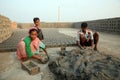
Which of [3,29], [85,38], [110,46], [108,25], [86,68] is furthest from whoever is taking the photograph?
[108,25]

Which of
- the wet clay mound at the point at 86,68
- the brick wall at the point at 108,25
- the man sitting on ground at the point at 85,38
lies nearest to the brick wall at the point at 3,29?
the man sitting on ground at the point at 85,38

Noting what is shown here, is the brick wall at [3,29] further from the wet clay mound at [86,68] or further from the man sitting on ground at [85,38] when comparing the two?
the wet clay mound at [86,68]

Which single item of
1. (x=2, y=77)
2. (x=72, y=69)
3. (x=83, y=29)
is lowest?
(x=2, y=77)

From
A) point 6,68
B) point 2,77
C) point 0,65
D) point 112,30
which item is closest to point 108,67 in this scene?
point 2,77

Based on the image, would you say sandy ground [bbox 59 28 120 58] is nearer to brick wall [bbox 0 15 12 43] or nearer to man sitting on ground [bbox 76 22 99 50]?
man sitting on ground [bbox 76 22 99 50]

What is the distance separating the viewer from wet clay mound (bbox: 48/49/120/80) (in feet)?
6.44

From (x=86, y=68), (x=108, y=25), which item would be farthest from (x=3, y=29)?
(x=108, y=25)

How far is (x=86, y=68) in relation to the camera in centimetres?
221

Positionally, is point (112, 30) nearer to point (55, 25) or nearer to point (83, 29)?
point (83, 29)

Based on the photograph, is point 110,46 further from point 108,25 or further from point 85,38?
point 108,25

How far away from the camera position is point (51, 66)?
2.86 metres

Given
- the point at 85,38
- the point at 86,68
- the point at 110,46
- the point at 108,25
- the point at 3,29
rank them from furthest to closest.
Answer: the point at 108,25 → the point at 3,29 → the point at 110,46 → the point at 85,38 → the point at 86,68

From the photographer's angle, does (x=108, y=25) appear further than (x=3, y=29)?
Yes

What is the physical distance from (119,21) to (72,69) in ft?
25.7
